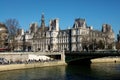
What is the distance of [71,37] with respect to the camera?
460ft

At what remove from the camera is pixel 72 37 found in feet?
458

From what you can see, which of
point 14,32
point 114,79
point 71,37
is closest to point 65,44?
point 71,37

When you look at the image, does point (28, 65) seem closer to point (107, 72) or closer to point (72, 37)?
point (107, 72)

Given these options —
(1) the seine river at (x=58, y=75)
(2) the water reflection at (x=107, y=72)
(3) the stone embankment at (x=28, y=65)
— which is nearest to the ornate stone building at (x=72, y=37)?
(3) the stone embankment at (x=28, y=65)

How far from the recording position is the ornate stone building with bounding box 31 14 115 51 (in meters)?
133

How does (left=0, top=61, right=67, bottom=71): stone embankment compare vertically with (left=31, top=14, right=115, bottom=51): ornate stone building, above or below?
below

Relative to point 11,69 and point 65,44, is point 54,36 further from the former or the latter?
point 11,69

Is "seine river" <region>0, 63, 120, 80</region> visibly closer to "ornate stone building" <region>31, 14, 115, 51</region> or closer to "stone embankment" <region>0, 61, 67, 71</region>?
"stone embankment" <region>0, 61, 67, 71</region>

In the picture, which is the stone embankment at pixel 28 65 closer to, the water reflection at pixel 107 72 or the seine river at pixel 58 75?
the seine river at pixel 58 75

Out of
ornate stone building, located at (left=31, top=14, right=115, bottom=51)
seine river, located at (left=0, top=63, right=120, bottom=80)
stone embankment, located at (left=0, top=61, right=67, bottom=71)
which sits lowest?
seine river, located at (left=0, top=63, right=120, bottom=80)

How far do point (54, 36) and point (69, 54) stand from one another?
64291 millimetres

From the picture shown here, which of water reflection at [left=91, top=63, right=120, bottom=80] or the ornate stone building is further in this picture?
the ornate stone building

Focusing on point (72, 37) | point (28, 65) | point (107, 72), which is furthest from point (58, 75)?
point (72, 37)

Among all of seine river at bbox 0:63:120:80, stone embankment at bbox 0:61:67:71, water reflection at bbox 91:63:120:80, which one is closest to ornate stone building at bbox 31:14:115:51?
stone embankment at bbox 0:61:67:71
